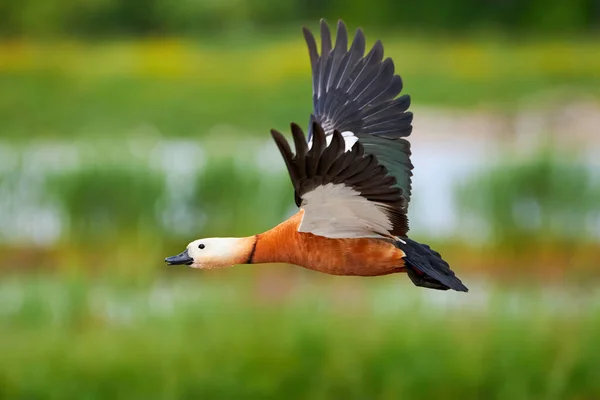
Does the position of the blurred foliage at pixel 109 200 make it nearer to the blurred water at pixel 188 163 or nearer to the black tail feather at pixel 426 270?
the blurred water at pixel 188 163

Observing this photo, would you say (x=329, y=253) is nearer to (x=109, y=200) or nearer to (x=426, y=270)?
(x=426, y=270)

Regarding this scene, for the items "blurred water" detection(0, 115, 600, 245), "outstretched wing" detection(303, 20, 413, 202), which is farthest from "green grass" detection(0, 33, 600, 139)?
"outstretched wing" detection(303, 20, 413, 202)

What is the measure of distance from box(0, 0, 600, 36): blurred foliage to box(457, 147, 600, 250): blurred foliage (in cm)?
142

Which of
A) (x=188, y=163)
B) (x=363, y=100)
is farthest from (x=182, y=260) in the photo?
(x=188, y=163)

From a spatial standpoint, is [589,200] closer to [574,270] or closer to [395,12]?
[574,270]

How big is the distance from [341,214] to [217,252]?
0.42 feet

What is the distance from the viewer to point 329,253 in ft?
3.62

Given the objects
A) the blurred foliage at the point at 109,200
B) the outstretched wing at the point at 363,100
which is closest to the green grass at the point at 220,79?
the blurred foliage at the point at 109,200

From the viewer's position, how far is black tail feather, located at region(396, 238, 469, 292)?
1.12 meters

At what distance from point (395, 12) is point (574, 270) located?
1734mm

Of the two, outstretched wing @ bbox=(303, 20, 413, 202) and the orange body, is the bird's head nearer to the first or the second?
the orange body

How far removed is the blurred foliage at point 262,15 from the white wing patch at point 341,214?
357 cm

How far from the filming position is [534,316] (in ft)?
Result: 9.04

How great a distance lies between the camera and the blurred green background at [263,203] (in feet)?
8.61
